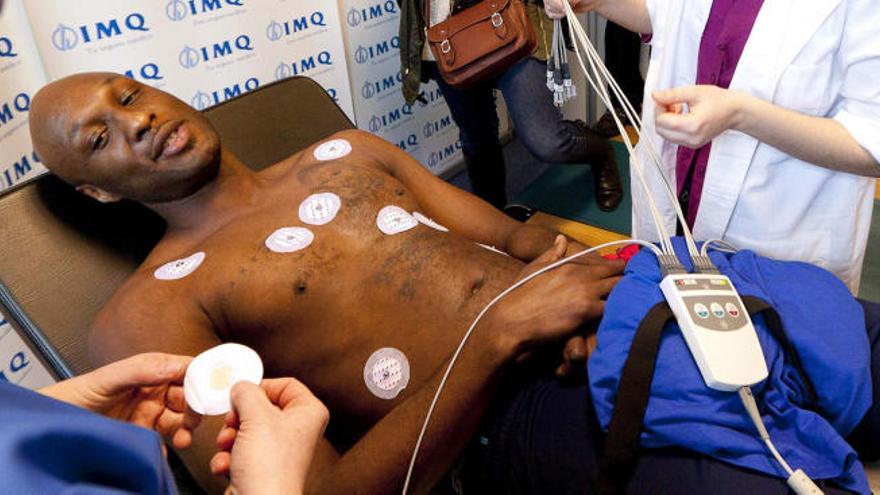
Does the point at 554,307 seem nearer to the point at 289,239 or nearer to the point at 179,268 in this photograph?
the point at 289,239

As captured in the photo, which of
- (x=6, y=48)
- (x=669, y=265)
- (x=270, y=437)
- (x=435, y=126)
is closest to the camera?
(x=270, y=437)

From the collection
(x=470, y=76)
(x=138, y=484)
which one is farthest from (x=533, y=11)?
(x=138, y=484)

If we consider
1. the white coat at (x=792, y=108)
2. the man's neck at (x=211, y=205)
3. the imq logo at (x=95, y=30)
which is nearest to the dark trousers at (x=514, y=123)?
the white coat at (x=792, y=108)

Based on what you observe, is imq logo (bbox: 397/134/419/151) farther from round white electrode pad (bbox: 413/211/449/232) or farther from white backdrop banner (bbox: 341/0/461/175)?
round white electrode pad (bbox: 413/211/449/232)

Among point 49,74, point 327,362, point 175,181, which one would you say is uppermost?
point 49,74

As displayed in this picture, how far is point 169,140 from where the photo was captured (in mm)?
1285

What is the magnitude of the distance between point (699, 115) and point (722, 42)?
0.77ft

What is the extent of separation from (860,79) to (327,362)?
1.00m

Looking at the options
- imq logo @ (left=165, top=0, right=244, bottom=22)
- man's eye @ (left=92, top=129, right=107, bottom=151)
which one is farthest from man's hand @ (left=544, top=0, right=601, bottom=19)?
imq logo @ (left=165, top=0, right=244, bottom=22)

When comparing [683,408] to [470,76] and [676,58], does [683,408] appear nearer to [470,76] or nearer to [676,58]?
[676,58]

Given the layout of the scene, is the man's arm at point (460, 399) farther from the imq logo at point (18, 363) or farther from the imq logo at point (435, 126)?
the imq logo at point (435, 126)

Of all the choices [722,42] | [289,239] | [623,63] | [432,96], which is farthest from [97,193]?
[623,63]

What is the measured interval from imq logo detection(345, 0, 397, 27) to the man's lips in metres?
1.40

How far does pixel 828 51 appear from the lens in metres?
1.02
